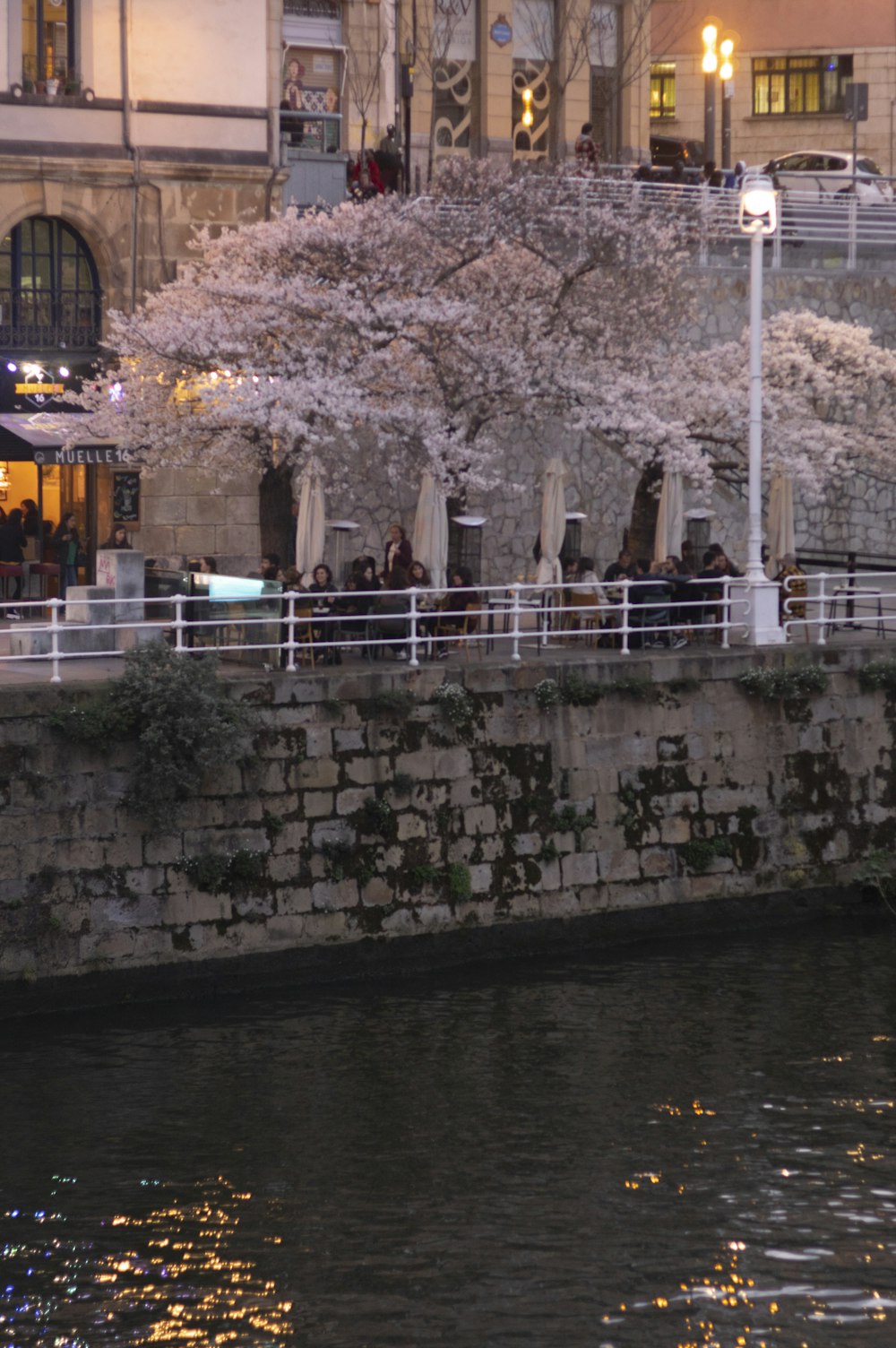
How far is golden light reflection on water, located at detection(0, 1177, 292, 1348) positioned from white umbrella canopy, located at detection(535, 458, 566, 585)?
1159 cm

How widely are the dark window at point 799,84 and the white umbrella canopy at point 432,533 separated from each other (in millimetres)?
31451

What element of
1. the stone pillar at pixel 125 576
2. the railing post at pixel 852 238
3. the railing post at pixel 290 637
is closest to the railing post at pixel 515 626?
the railing post at pixel 290 637

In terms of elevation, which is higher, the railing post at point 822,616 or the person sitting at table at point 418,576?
the person sitting at table at point 418,576

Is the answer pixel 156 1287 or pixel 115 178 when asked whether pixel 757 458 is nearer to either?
pixel 115 178

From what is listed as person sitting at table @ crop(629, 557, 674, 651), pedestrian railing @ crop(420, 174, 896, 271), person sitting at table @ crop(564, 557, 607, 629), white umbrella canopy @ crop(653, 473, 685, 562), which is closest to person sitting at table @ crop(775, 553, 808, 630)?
person sitting at table @ crop(629, 557, 674, 651)

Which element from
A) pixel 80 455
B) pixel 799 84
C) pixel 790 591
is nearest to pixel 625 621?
pixel 790 591

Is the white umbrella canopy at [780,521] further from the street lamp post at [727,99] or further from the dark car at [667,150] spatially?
the dark car at [667,150]

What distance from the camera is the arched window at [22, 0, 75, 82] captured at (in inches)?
1209

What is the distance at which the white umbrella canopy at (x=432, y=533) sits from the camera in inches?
995

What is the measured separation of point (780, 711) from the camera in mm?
23734

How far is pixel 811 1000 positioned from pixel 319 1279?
771 centimetres

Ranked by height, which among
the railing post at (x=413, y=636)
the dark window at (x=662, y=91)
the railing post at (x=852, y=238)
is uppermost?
the dark window at (x=662, y=91)

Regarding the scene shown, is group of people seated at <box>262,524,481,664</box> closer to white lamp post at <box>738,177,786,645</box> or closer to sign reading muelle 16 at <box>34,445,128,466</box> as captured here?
white lamp post at <box>738,177,786,645</box>

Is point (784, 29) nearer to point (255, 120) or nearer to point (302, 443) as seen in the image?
point (255, 120)
